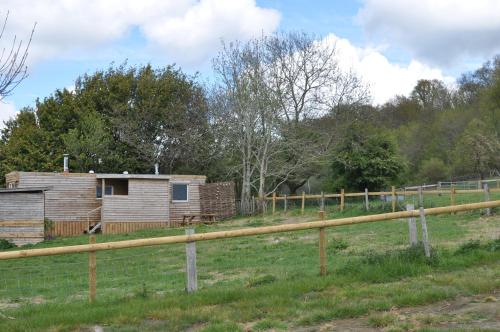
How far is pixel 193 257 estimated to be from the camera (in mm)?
8039

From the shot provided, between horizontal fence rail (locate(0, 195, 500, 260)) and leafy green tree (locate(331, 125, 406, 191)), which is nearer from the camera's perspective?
horizontal fence rail (locate(0, 195, 500, 260))

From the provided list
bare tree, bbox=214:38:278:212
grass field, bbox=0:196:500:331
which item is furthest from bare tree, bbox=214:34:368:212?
grass field, bbox=0:196:500:331

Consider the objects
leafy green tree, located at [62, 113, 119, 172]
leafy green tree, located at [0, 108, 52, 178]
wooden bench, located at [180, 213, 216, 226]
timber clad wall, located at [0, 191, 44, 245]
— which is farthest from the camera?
leafy green tree, located at [0, 108, 52, 178]

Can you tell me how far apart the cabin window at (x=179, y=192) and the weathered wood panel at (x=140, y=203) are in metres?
0.81

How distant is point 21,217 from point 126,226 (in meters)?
6.24

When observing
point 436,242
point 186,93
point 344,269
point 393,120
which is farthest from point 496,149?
point 344,269

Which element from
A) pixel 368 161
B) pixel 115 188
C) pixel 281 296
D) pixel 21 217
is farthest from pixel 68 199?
pixel 281 296

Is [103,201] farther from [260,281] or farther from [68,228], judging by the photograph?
[260,281]

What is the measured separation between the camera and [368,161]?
3581 centimetres

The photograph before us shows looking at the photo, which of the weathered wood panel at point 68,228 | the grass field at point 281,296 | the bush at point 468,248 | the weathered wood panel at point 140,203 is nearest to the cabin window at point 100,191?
the weathered wood panel at point 140,203

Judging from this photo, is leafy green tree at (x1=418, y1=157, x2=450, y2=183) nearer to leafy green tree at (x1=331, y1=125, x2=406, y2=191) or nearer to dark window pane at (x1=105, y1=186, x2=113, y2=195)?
leafy green tree at (x1=331, y1=125, x2=406, y2=191)

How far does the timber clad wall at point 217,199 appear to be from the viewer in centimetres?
3231

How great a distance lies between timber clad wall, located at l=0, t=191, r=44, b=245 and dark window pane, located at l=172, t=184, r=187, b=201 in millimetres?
8492

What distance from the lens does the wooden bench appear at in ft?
103
